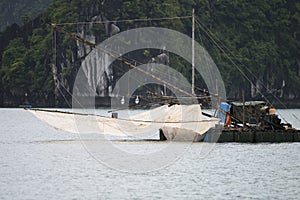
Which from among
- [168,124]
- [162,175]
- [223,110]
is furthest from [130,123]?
[162,175]

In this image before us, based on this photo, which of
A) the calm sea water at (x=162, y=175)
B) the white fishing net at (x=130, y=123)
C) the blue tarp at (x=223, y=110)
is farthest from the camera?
the blue tarp at (x=223, y=110)

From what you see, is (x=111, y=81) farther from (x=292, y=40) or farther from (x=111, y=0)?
(x=292, y=40)

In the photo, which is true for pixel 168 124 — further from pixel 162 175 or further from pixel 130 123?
pixel 162 175

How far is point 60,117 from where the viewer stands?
56750 millimetres

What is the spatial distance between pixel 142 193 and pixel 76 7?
4499 inches

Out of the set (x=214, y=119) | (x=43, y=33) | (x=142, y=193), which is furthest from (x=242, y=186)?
(x=43, y=33)

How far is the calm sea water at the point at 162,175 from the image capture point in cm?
3759

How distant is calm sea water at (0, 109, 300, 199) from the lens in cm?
3759

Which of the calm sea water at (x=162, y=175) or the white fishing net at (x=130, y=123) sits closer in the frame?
the calm sea water at (x=162, y=175)

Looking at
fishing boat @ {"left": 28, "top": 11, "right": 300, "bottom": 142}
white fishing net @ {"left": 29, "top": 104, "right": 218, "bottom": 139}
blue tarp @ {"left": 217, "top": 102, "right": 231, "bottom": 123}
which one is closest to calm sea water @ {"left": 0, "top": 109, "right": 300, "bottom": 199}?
fishing boat @ {"left": 28, "top": 11, "right": 300, "bottom": 142}

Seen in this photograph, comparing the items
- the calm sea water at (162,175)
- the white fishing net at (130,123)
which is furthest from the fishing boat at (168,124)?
the calm sea water at (162,175)

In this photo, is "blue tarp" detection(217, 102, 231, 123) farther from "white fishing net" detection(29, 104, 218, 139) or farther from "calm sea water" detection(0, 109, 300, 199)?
"calm sea water" detection(0, 109, 300, 199)

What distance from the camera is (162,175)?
4294 centimetres

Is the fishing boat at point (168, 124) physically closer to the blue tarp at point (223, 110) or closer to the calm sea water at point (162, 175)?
the blue tarp at point (223, 110)
